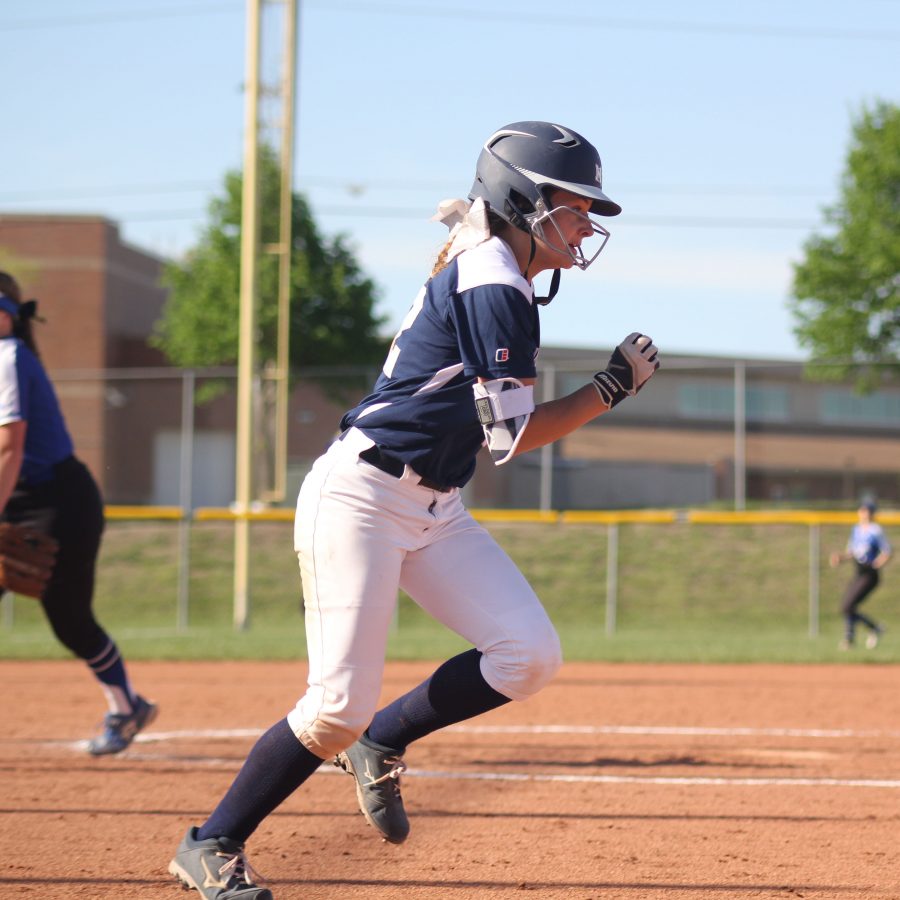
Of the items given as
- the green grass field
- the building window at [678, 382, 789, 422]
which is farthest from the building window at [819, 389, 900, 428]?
the green grass field

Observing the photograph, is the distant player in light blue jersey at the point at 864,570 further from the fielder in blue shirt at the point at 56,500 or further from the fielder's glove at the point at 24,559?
the fielder's glove at the point at 24,559

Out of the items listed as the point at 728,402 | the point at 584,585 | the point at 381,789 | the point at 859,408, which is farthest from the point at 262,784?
the point at 859,408

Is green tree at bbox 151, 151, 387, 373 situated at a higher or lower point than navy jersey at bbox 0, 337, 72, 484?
higher

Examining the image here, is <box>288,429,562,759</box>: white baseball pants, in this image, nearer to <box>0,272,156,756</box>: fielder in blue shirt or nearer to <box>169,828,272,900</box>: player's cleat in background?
<box>169,828,272,900</box>: player's cleat in background

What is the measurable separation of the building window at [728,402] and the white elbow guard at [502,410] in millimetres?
19331

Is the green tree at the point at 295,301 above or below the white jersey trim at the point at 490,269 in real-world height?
above

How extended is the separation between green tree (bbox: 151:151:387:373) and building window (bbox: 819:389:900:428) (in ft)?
45.3

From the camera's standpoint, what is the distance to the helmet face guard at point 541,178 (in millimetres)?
3717

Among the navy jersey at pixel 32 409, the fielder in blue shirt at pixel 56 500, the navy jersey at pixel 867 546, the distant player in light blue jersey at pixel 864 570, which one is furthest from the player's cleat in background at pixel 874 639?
the navy jersey at pixel 32 409

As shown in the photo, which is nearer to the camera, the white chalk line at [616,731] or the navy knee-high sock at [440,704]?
the navy knee-high sock at [440,704]

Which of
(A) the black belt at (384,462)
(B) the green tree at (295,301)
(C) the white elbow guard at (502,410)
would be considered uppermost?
(B) the green tree at (295,301)

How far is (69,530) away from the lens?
20.1 feet

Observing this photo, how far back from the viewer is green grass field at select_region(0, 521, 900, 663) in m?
17.9

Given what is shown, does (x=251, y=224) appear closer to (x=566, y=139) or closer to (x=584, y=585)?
(x=584, y=585)
